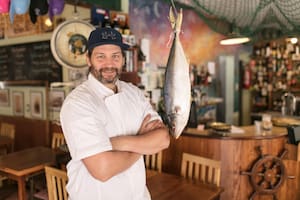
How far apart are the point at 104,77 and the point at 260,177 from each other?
2.43 meters

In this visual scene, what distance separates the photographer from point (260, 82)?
7145mm

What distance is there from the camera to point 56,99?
409cm

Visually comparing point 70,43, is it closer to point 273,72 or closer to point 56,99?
point 56,99

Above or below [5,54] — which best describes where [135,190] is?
below

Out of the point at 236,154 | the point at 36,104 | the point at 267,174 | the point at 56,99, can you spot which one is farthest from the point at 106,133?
the point at 36,104

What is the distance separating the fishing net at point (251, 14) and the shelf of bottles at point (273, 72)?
442 centimetres

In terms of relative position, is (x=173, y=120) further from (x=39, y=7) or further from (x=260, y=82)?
(x=260, y=82)

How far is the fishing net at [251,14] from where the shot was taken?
68.6 inches

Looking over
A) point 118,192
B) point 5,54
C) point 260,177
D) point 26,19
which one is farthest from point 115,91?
point 5,54

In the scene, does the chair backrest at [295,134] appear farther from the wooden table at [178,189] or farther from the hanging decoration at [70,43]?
the hanging decoration at [70,43]

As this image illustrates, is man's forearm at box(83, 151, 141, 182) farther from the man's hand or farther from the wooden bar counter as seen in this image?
the wooden bar counter

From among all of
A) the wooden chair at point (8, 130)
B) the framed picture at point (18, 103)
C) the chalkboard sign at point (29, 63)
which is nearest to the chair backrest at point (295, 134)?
the chalkboard sign at point (29, 63)

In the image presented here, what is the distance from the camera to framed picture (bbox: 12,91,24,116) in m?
4.57

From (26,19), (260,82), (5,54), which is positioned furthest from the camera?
(260,82)
